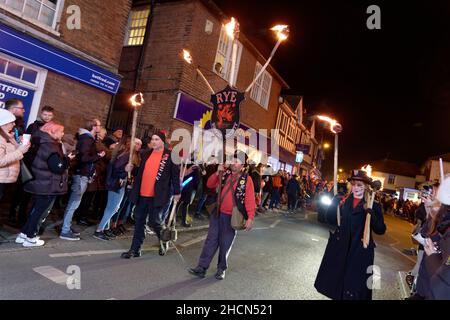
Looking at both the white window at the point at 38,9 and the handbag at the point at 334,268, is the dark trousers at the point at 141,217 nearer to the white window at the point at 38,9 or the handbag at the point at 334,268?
the handbag at the point at 334,268

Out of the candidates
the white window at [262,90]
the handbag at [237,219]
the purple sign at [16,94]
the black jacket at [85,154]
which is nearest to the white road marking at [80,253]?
the black jacket at [85,154]

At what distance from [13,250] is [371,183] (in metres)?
5.05

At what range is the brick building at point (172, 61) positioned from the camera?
13.8 metres

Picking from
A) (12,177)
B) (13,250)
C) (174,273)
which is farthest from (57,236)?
(174,273)

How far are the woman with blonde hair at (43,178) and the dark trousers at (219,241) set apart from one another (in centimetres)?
Result: 251

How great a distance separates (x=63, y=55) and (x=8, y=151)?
5.04 m

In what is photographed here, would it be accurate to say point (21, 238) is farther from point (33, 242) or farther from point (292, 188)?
point (292, 188)

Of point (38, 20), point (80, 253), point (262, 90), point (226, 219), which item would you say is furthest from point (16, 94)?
point (262, 90)

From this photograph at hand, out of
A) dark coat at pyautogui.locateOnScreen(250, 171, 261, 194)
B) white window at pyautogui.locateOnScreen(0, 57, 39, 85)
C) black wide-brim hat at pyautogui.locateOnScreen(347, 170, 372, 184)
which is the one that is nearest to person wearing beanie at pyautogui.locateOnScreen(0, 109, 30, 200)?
white window at pyautogui.locateOnScreen(0, 57, 39, 85)

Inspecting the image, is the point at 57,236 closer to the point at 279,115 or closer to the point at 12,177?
the point at 12,177

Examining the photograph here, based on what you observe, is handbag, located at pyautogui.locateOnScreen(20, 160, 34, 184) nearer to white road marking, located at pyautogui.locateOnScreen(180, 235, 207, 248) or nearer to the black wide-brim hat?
white road marking, located at pyautogui.locateOnScreen(180, 235, 207, 248)

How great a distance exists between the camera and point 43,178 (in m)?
5.47

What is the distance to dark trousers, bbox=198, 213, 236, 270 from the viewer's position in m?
5.45
